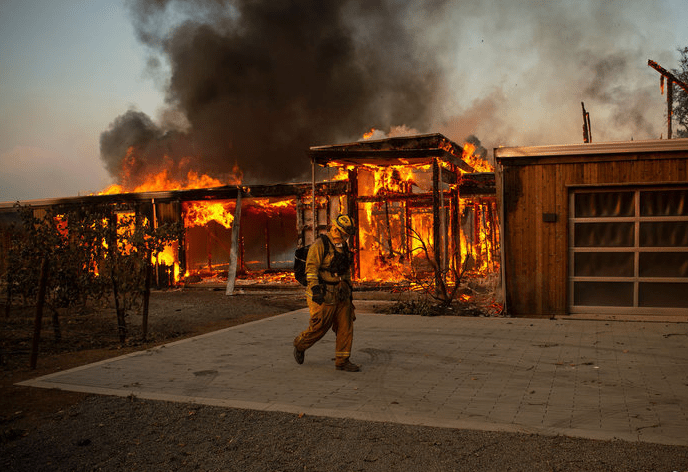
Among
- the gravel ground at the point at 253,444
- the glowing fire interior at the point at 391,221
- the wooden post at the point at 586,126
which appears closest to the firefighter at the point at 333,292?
the gravel ground at the point at 253,444

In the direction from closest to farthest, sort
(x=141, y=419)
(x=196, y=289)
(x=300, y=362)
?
(x=141, y=419)
(x=300, y=362)
(x=196, y=289)

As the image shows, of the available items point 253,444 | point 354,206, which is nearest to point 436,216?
point 354,206

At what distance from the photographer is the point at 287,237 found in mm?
26281

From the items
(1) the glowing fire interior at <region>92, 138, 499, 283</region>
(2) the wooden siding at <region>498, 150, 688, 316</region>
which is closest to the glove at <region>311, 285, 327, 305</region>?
(2) the wooden siding at <region>498, 150, 688, 316</region>

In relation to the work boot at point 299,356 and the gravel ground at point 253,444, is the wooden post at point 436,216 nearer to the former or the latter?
the work boot at point 299,356

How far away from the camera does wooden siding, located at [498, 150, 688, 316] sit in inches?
415

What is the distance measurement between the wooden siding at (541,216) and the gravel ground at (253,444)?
693cm

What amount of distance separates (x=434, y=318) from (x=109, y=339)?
6.16 m

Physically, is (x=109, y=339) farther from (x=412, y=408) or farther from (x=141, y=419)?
(x=412, y=408)

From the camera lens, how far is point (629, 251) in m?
10.6

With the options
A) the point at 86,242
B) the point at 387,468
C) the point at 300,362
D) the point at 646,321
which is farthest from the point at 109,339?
the point at 646,321

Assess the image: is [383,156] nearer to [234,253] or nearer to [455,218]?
[455,218]

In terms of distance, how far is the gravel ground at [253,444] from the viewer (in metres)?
4.01

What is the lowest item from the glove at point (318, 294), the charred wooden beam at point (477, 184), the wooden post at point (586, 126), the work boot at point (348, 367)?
the work boot at point (348, 367)
